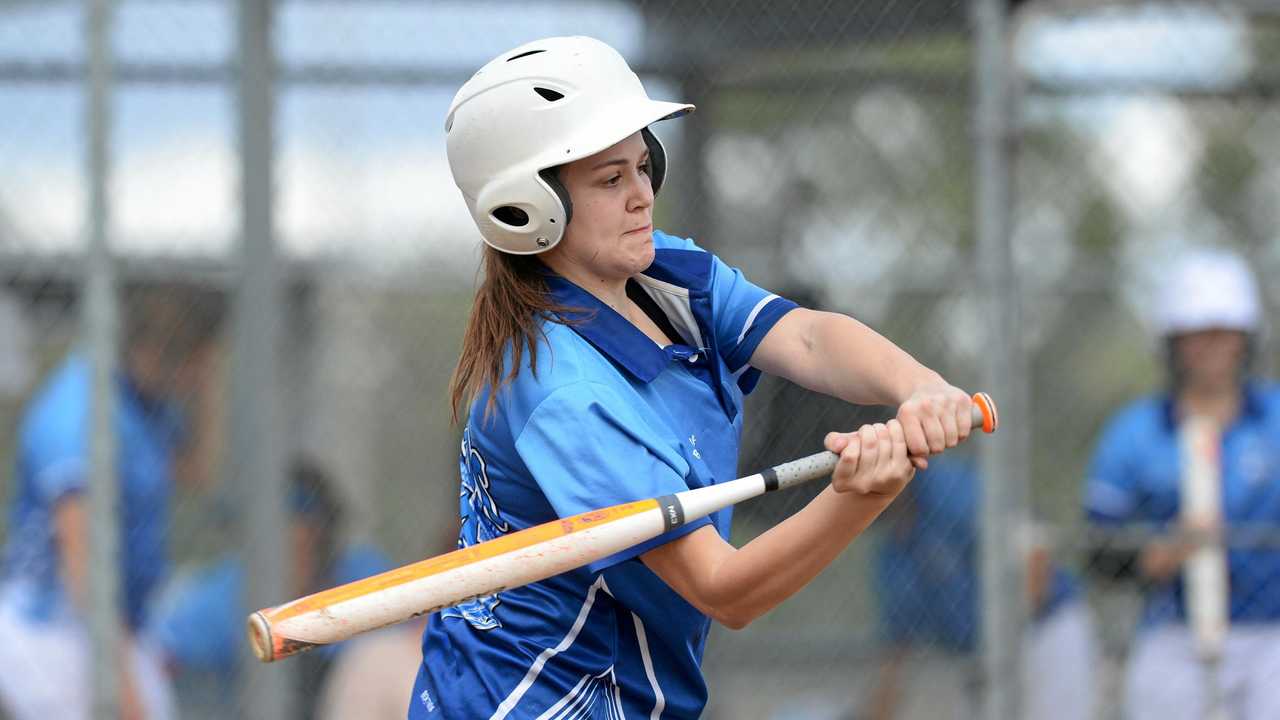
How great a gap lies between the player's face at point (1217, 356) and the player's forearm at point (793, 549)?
3.19 meters

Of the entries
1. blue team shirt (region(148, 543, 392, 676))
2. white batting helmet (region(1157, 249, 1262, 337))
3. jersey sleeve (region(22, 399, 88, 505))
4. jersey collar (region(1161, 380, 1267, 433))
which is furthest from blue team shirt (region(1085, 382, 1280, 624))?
jersey sleeve (region(22, 399, 88, 505))

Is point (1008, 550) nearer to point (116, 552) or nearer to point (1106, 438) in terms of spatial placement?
point (1106, 438)

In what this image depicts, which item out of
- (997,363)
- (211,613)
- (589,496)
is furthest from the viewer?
(211,613)

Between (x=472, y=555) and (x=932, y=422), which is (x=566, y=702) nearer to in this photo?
(x=472, y=555)

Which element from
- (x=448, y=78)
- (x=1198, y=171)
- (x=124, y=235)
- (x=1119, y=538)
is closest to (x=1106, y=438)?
(x=1119, y=538)

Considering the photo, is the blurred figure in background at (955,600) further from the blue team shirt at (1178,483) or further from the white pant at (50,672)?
the white pant at (50,672)

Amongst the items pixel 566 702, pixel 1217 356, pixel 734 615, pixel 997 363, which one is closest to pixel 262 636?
pixel 566 702

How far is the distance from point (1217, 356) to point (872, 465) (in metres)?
3.25

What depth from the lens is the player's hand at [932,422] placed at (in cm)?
209

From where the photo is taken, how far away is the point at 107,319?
4.19 metres

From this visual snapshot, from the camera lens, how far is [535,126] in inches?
90.1

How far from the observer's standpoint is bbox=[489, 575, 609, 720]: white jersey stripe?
91.7 inches

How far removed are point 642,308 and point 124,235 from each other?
10.1 ft

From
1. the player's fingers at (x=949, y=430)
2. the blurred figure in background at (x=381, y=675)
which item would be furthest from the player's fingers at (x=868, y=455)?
the blurred figure in background at (x=381, y=675)
